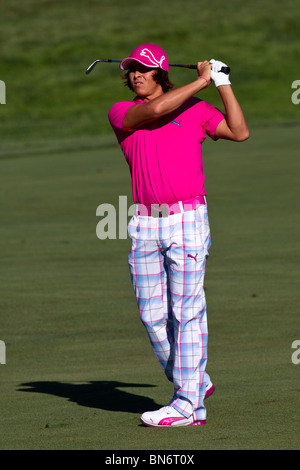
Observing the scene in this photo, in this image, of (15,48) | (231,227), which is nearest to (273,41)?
(15,48)

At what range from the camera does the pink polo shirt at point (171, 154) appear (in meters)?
6.88

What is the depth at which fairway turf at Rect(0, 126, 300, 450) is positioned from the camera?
22.7 feet

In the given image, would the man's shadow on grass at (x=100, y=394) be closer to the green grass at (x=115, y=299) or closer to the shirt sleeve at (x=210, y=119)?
the green grass at (x=115, y=299)

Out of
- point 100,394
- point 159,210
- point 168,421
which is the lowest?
point 168,421

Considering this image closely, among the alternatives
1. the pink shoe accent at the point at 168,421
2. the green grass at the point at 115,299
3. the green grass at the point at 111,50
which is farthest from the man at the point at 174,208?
the green grass at the point at 111,50

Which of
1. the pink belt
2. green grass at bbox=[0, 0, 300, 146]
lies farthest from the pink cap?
green grass at bbox=[0, 0, 300, 146]

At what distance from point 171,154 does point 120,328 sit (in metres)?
4.29

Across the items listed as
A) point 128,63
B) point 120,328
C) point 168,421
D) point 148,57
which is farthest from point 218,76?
point 120,328

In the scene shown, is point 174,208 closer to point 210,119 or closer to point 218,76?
point 210,119

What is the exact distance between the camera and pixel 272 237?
1627cm

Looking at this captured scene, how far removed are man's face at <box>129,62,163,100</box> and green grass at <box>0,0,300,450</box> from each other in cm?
192

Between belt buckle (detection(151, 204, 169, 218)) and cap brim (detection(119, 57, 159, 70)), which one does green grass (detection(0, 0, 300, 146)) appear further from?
belt buckle (detection(151, 204, 169, 218))

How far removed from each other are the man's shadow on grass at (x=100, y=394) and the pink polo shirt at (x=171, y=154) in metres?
1.50

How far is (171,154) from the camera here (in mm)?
6863
